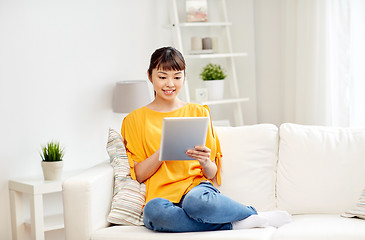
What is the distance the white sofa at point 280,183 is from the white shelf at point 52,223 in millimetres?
781

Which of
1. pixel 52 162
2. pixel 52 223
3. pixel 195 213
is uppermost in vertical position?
pixel 52 162

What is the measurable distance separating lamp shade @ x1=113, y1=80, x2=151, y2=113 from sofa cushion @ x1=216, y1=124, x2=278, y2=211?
0.94 m

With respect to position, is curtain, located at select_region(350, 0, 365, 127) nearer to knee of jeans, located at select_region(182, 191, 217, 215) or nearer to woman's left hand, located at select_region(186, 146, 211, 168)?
woman's left hand, located at select_region(186, 146, 211, 168)

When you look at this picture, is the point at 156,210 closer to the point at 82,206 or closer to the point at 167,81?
the point at 82,206

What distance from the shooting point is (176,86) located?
8.66ft

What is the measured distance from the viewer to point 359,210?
8.20 ft

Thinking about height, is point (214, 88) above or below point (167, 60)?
below

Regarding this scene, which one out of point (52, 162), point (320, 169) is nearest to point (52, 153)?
point (52, 162)

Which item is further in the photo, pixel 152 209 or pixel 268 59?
pixel 268 59

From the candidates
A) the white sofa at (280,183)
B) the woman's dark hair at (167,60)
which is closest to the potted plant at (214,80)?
the white sofa at (280,183)

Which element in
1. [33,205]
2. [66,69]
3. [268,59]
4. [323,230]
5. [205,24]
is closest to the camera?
[323,230]

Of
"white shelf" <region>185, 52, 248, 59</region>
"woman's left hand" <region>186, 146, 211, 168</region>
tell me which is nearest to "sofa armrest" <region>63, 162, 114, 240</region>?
"woman's left hand" <region>186, 146, 211, 168</region>

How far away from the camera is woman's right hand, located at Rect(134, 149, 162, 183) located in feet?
8.36

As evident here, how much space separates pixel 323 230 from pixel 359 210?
0.31 meters
